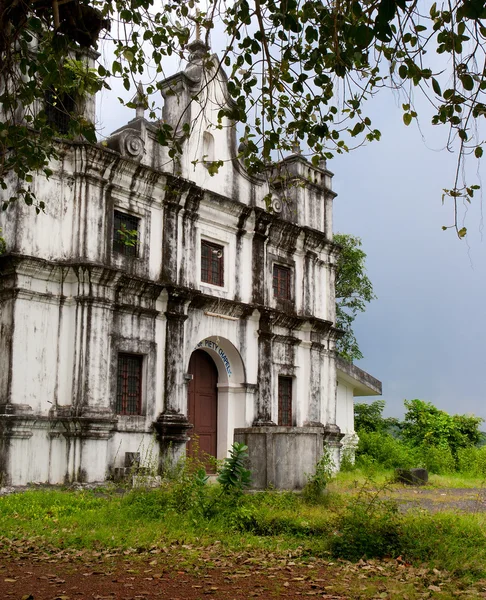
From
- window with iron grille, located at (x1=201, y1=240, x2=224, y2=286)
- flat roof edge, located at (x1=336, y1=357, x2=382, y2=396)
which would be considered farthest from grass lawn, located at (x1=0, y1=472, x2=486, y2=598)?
flat roof edge, located at (x1=336, y1=357, x2=382, y2=396)

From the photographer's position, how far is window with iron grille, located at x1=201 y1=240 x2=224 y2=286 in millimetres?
16641

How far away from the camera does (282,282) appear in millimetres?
18781

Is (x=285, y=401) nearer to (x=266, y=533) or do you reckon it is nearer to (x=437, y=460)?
(x=437, y=460)

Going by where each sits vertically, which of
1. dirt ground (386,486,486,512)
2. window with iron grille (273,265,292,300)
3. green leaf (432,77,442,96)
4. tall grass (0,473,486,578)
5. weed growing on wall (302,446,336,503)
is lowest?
dirt ground (386,486,486,512)

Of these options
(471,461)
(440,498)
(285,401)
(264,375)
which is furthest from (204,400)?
(471,461)

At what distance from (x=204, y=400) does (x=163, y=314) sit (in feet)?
8.44

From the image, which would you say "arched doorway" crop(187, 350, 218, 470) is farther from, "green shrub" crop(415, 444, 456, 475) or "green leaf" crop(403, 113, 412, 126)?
"green leaf" crop(403, 113, 412, 126)

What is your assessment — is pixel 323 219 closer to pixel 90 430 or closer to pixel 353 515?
pixel 90 430

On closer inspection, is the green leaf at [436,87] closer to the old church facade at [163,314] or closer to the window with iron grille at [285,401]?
the old church facade at [163,314]

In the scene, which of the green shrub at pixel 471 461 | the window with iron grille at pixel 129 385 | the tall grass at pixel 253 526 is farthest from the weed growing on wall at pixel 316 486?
the green shrub at pixel 471 461

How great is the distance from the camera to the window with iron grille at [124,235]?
578 inches

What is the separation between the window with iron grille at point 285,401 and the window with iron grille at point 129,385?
14.9ft

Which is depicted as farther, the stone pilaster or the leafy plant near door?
the stone pilaster

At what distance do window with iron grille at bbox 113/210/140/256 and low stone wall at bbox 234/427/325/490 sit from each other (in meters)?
4.84
